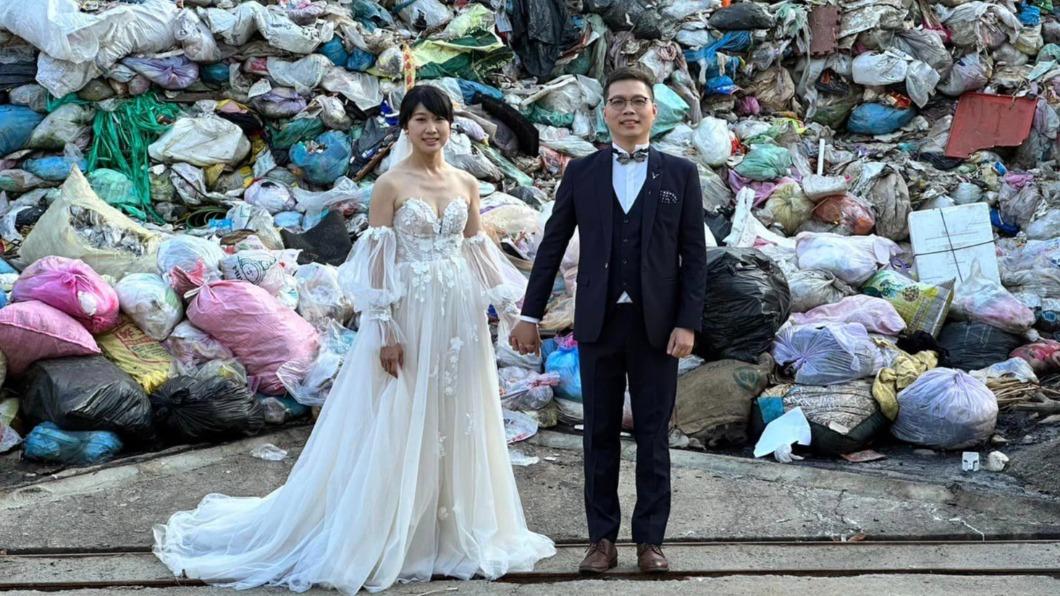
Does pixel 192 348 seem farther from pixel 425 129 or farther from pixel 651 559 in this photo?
pixel 651 559

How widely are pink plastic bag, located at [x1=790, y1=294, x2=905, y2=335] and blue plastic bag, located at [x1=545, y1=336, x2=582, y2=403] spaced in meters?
1.27

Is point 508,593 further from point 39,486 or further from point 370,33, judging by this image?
point 370,33

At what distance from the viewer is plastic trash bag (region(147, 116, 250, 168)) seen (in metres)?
7.98

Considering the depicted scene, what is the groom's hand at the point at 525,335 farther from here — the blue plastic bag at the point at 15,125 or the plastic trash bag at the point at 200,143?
the blue plastic bag at the point at 15,125

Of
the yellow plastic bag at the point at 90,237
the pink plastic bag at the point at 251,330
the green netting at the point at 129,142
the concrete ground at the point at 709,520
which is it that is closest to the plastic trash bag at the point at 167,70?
the green netting at the point at 129,142

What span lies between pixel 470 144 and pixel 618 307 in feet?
14.9

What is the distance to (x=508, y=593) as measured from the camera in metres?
3.78

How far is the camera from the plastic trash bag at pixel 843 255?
7074mm

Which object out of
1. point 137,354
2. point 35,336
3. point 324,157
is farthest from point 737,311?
point 324,157

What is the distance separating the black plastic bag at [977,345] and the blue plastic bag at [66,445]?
14.5 ft

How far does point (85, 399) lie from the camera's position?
207 inches

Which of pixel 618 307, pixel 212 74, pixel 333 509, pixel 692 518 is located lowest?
pixel 692 518

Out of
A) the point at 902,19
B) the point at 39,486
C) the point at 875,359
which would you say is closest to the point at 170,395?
the point at 39,486

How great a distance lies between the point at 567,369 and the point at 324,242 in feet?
6.59
